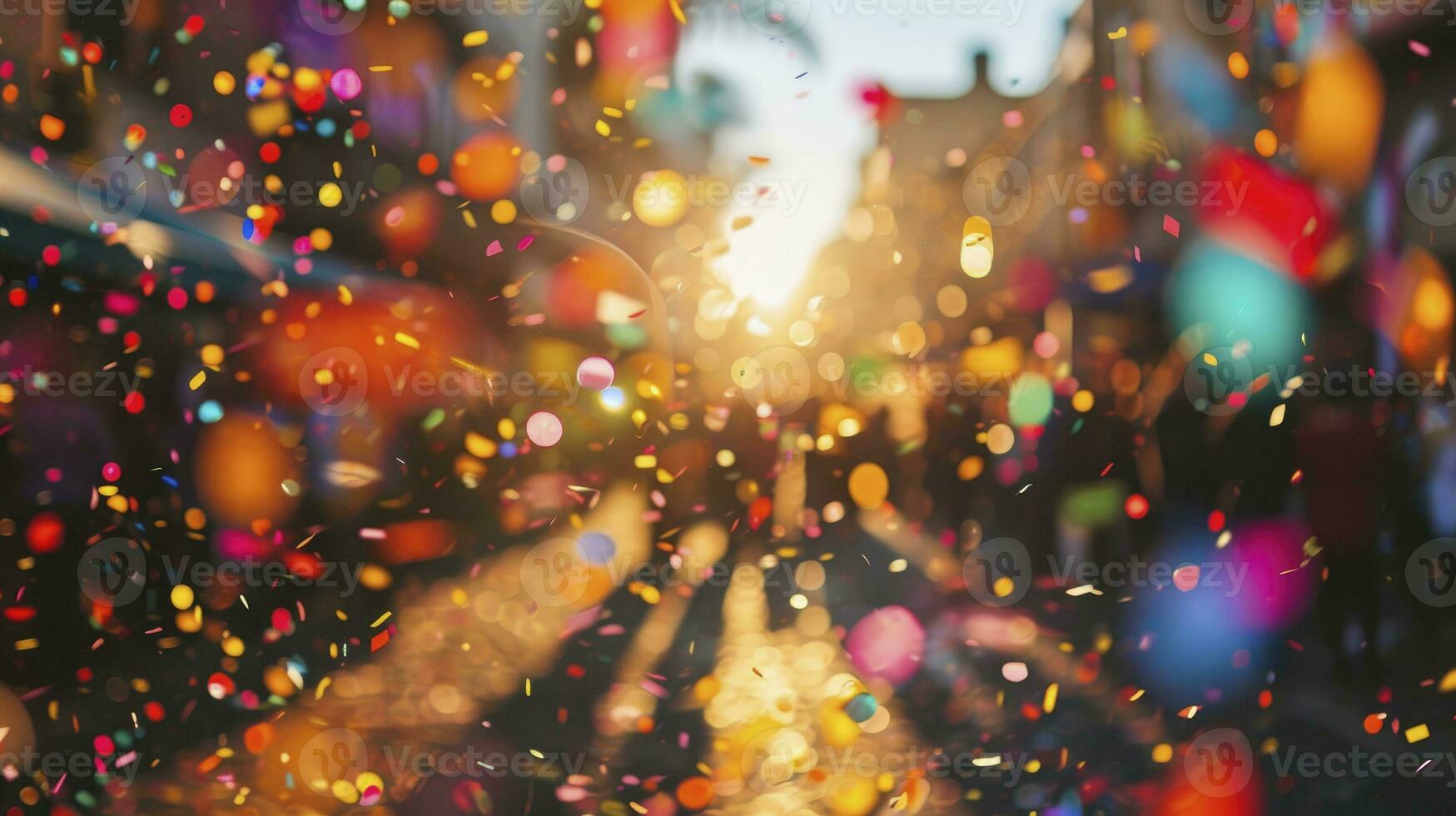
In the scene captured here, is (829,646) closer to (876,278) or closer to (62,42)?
(62,42)
